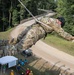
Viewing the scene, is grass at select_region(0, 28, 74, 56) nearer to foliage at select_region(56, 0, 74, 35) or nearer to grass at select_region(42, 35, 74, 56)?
grass at select_region(42, 35, 74, 56)

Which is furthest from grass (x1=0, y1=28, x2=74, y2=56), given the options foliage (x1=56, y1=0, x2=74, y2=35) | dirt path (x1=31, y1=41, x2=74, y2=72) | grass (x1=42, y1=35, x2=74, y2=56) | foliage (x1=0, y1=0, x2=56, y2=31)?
foliage (x1=0, y1=0, x2=56, y2=31)

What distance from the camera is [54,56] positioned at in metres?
28.5

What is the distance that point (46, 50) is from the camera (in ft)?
101

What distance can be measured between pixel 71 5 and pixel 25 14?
15.9 metres

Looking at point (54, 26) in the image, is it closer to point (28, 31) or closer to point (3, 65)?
point (28, 31)

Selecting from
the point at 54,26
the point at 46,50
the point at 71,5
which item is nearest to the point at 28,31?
the point at 54,26

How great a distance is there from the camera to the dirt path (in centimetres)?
2629

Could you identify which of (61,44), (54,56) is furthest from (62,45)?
(54,56)

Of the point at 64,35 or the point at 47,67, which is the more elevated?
the point at 64,35

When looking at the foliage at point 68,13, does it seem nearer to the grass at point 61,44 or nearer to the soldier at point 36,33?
the grass at point 61,44

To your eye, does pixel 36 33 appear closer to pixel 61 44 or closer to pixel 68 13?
pixel 61 44

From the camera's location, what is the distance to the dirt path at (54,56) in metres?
26.3

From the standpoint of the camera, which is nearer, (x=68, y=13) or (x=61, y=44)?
(x=61, y=44)

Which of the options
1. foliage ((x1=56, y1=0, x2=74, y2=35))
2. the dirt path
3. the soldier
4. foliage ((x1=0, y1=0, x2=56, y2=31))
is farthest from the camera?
foliage ((x1=0, y1=0, x2=56, y2=31))
